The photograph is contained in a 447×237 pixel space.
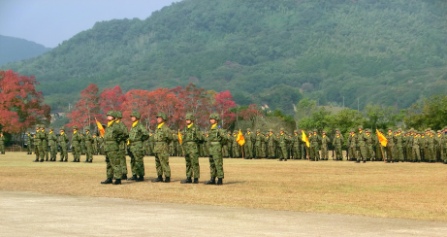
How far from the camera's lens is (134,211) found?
16234 mm

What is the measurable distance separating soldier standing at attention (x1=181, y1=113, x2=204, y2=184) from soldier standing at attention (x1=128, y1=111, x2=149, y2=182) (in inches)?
54.7

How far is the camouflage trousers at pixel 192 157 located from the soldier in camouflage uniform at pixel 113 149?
1763 millimetres

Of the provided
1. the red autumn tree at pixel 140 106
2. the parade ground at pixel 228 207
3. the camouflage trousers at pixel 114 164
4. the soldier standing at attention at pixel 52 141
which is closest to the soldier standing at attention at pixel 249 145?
the soldier standing at attention at pixel 52 141

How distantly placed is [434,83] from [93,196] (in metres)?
184

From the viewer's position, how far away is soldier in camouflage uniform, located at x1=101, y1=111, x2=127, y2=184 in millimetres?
23531

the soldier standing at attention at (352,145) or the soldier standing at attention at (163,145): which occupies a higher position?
the soldier standing at attention at (352,145)

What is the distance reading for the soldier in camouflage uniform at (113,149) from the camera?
77.2 feet

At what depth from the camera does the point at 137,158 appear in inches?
992

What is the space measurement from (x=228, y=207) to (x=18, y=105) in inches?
2580

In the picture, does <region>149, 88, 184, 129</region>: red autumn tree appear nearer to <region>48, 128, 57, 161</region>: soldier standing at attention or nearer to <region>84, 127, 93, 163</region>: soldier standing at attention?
<region>84, 127, 93, 163</region>: soldier standing at attention

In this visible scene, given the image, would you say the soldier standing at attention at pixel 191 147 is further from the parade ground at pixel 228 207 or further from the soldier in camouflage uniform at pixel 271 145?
the soldier in camouflage uniform at pixel 271 145

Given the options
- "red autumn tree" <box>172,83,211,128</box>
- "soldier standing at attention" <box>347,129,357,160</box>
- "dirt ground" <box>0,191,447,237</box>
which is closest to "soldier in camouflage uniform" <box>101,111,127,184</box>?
"dirt ground" <box>0,191,447,237</box>

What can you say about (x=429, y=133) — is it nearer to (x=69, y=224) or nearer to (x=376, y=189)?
(x=376, y=189)

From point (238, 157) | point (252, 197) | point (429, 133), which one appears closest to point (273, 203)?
point (252, 197)
